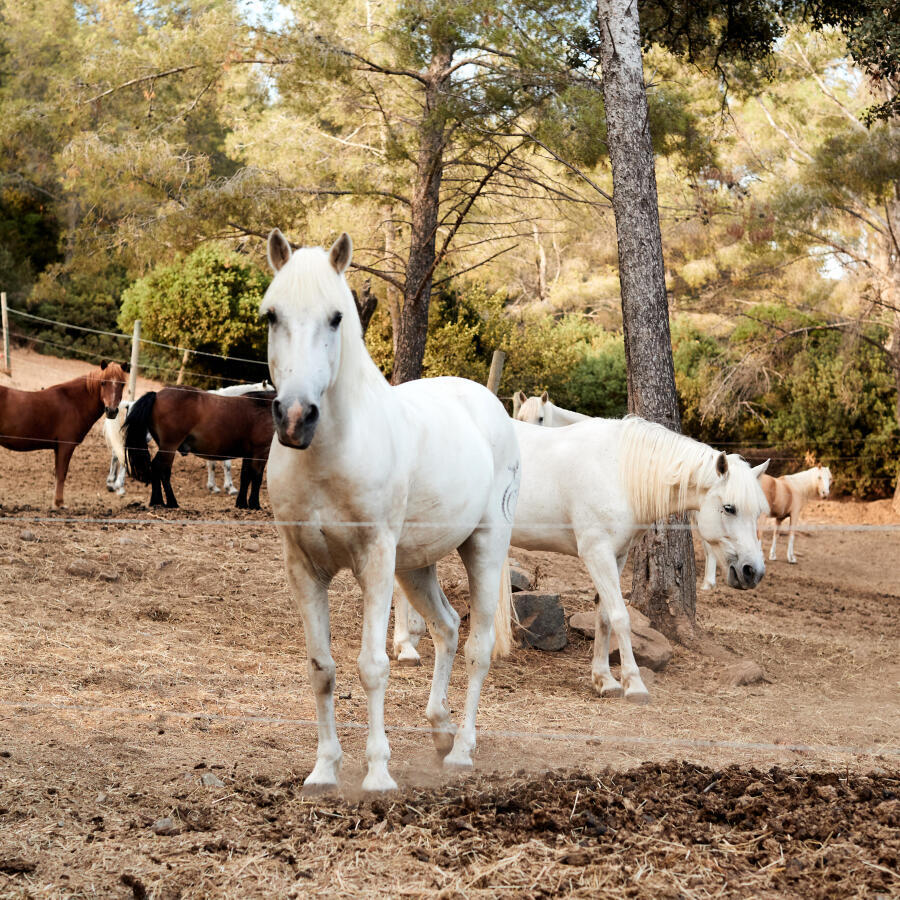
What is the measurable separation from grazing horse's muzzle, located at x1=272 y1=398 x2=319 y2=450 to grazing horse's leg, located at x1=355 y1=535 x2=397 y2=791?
57cm

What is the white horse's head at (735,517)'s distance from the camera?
575cm

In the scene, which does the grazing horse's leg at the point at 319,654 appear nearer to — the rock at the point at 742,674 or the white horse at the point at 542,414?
the rock at the point at 742,674

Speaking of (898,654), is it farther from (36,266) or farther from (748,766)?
(36,266)

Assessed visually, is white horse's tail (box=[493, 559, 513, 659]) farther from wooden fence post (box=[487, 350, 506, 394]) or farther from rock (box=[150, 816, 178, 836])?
wooden fence post (box=[487, 350, 506, 394])

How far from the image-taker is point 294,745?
4.03 meters

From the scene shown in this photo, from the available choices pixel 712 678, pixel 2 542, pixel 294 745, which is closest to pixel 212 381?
pixel 2 542

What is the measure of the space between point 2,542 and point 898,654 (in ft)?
23.9

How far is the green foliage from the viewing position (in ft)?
54.2

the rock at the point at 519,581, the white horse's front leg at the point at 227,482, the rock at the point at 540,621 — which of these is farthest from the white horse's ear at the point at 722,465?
the white horse's front leg at the point at 227,482

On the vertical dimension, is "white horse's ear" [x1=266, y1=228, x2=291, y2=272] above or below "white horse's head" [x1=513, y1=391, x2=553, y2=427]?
above

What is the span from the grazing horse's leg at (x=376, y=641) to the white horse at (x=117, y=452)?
370 inches

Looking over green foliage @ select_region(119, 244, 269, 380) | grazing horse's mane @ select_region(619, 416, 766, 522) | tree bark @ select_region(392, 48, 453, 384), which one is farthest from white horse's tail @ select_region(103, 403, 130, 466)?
grazing horse's mane @ select_region(619, 416, 766, 522)

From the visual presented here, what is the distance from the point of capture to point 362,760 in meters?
3.85

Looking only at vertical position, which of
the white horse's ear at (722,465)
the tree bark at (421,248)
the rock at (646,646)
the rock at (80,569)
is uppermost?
the tree bark at (421,248)
